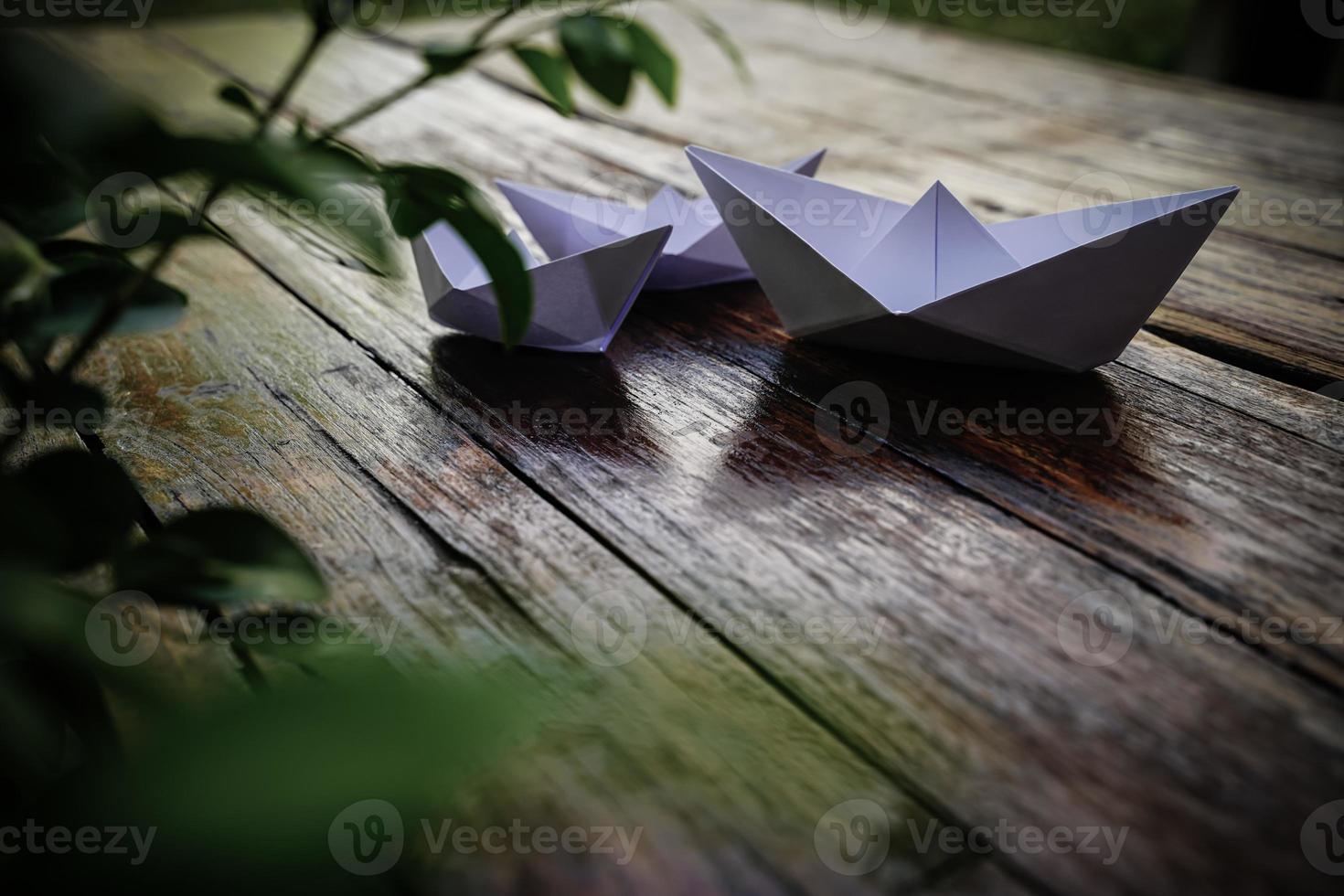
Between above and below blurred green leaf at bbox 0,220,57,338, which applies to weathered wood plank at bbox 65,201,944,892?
below

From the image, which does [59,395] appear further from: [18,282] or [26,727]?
[26,727]

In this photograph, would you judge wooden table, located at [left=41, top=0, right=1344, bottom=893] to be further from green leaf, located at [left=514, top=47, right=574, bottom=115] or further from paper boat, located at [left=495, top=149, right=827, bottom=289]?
green leaf, located at [left=514, top=47, right=574, bottom=115]

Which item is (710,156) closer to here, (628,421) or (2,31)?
(628,421)

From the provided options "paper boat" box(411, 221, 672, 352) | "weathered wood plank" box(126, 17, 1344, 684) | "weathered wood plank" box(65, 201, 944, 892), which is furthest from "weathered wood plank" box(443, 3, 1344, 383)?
"weathered wood plank" box(65, 201, 944, 892)

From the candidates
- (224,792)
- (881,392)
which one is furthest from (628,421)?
(224,792)

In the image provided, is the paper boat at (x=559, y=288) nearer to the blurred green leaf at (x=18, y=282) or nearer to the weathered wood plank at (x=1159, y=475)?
the weathered wood plank at (x=1159, y=475)
